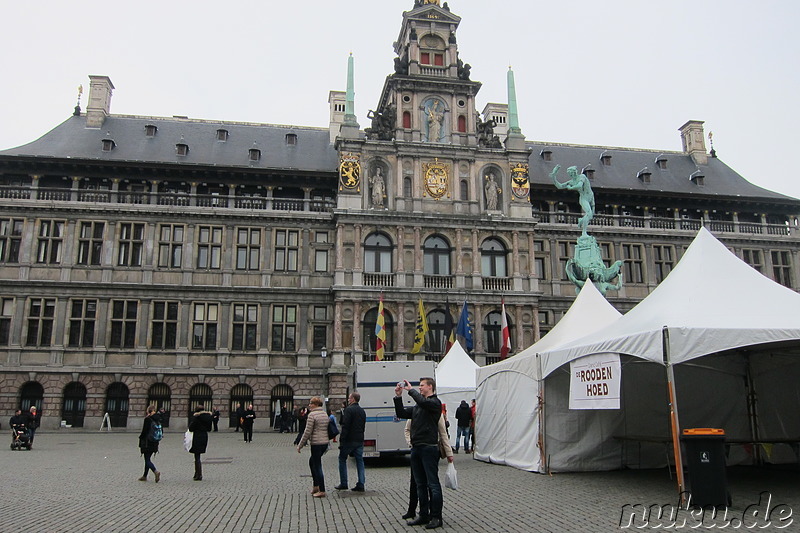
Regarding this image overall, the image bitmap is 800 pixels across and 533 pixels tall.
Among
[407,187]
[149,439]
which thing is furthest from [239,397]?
[149,439]

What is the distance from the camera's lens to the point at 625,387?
58.1 feet

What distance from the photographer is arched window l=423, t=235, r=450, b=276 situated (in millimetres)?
40781

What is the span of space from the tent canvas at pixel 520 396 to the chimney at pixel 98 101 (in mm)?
33214

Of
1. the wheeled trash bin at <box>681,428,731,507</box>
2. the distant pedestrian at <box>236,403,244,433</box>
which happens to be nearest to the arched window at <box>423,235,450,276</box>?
the distant pedestrian at <box>236,403,244,433</box>

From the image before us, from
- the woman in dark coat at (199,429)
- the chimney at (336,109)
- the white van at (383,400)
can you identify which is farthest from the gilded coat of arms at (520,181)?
the woman in dark coat at (199,429)

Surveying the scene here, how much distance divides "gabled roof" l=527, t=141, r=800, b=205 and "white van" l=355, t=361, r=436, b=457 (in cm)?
2563

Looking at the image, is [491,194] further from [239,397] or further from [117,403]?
[117,403]

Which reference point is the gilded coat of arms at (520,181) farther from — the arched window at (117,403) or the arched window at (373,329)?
the arched window at (117,403)

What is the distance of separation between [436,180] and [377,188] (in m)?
3.54

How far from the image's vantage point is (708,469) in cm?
1130

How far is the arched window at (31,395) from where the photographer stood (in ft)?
121

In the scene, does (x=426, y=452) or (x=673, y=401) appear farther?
(x=673, y=401)

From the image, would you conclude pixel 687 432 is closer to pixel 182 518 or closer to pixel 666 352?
pixel 666 352

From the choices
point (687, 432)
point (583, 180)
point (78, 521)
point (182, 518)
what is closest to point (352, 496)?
point (182, 518)
